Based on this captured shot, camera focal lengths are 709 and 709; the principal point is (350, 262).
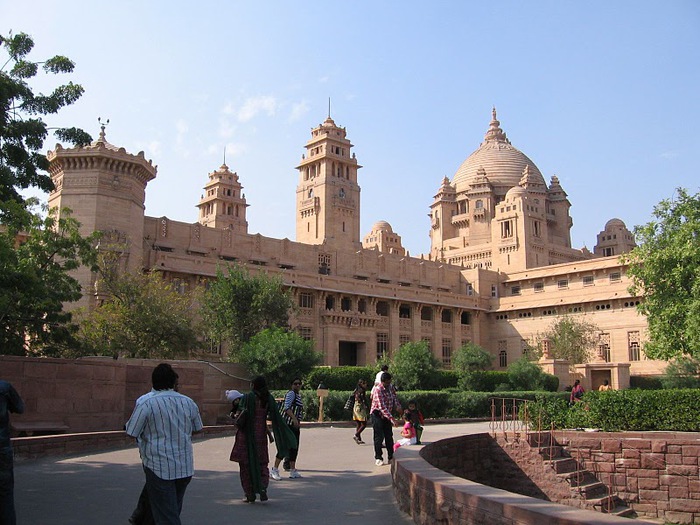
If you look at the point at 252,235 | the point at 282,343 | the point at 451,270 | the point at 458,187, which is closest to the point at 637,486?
the point at 282,343

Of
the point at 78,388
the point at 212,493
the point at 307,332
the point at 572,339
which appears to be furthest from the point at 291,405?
the point at 572,339

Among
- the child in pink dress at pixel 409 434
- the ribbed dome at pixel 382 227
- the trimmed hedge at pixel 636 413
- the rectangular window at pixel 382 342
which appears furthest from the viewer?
the ribbed dome at pixel 382 227

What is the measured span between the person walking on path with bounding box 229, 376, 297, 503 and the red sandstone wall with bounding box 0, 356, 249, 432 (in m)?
7.51

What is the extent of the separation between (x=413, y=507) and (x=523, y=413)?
1050 cm

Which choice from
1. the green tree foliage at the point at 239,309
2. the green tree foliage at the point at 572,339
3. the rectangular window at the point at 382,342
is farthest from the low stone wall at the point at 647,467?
the rectangular window at the point at 382,342

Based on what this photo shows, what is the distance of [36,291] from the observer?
1647 cm

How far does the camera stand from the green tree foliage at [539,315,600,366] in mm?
50844

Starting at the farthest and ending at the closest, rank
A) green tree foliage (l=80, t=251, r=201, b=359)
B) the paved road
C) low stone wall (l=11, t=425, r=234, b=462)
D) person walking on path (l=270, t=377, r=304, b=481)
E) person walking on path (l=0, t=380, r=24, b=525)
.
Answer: green tree foliage (l=80, t=251, r=201, b=359) < low stone wall (l=11, t=425, r=234, b=462) < person walking on path (l=270, t=377, r=304, b=481) < the paved road < person walking on path (l=0, t=380, r=24, b=525)

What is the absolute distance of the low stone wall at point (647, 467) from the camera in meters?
14.9

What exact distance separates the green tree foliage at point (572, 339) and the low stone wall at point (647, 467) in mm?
35610

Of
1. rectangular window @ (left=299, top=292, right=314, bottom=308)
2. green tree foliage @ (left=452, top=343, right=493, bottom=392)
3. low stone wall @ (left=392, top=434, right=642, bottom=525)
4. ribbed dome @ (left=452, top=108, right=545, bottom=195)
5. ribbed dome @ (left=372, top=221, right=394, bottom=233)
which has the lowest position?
low stone wall @ (left=392, top=434, right=642, bottom=525)

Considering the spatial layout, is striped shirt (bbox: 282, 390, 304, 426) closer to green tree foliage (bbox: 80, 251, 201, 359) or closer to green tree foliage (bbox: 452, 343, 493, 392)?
green tree foliage (bbox: 80, 251, 201, 359)

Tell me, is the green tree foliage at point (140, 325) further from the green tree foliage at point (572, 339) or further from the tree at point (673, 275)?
the green tree foliage at point (572, 339)

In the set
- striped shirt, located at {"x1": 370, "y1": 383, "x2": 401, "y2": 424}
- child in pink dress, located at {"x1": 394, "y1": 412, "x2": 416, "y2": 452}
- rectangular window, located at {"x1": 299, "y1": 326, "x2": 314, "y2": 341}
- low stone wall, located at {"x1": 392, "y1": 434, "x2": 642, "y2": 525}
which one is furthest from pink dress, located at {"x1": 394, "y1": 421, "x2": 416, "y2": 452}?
rectangular window, located at {"x1": 299, "y1": 326, "x2": 314, "y2": 341}
